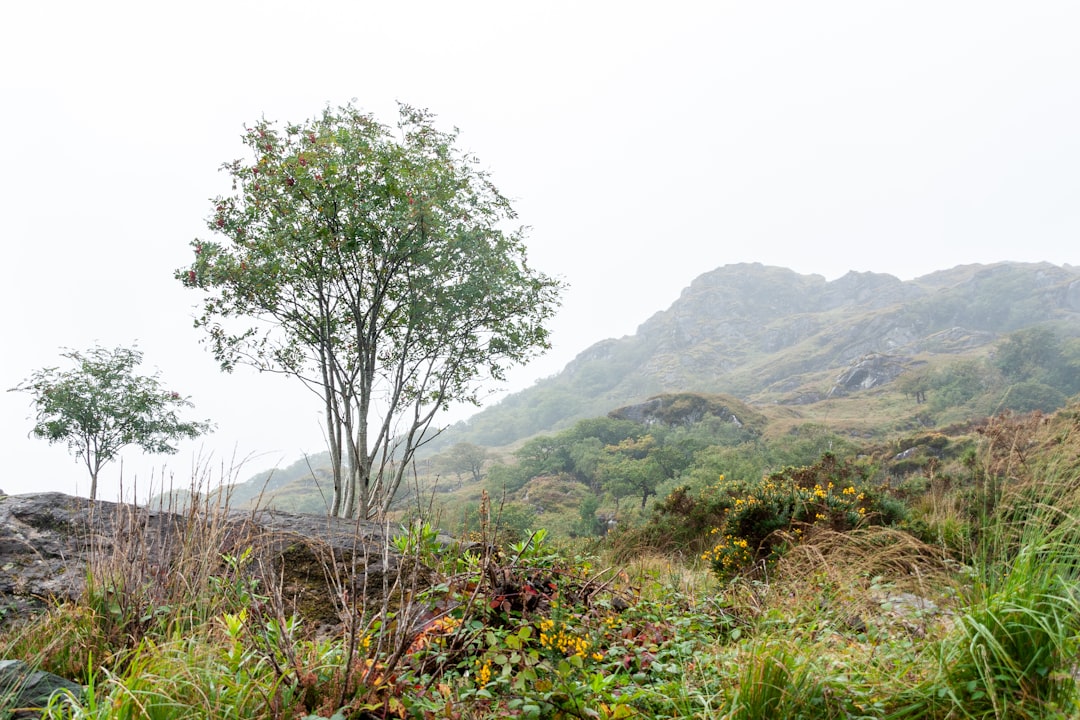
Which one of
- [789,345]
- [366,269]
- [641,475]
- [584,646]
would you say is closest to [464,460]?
[641,475]

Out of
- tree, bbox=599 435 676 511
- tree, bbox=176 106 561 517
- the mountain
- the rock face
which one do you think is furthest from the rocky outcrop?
the rock face

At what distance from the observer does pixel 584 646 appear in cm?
273

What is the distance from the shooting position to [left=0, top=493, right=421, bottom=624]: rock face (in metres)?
3.32

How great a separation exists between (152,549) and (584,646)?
3654mm

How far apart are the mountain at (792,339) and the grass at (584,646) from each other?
3446 inches

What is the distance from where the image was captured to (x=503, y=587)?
3398 millimetres

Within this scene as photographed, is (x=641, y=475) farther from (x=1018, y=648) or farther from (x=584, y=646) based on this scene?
(x=1018, y=648)

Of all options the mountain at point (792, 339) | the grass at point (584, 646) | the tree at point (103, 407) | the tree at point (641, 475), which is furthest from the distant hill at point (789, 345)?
the grass at point (584, 646)

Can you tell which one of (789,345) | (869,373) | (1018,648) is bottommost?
(1018,648)

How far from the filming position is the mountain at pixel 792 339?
104 metres

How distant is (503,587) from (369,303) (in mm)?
8021

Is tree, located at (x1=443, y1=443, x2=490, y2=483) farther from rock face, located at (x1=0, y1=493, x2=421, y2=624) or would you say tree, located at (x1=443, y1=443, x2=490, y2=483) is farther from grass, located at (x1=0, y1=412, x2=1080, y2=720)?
grass, located at (x1=0, y1=412, x2=1080, y2=720)

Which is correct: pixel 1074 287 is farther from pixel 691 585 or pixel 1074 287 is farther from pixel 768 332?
pixel 691 585

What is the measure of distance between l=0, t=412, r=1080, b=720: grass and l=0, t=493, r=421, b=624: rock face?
95 mm
